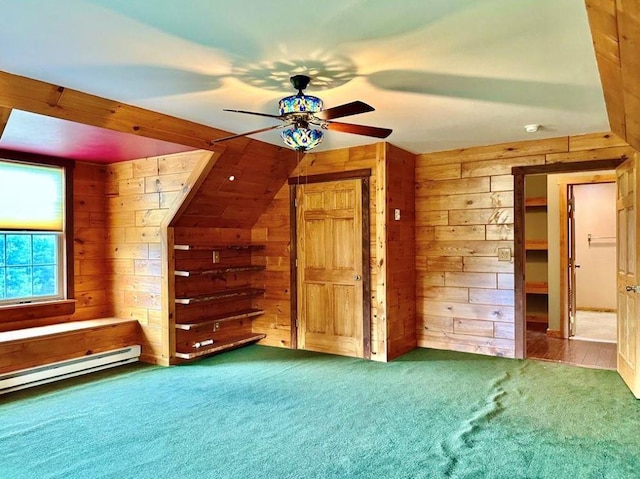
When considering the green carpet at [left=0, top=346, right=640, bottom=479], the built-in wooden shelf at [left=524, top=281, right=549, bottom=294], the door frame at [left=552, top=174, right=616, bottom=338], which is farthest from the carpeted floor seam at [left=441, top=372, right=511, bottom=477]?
the built-in wooden shelf at [left=524, top=281, right=549, bottom=294]

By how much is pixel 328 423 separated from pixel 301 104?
7.01 ft

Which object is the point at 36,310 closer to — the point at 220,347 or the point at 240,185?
the point at 220,347

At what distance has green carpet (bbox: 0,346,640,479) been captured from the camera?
8.43 feet

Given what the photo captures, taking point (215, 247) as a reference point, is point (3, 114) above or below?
above

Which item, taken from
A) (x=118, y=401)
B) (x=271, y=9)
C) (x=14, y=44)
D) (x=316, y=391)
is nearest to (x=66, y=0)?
(x=14, y=44)

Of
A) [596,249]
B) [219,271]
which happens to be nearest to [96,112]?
[219,271]

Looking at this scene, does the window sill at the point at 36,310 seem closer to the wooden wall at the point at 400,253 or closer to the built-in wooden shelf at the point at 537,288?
the wooden wall at the point at 400,253

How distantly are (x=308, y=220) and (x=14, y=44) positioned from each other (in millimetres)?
3420

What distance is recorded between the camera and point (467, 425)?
3092 millimetres

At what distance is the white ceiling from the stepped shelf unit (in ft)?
5.93

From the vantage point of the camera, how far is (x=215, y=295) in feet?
16.7

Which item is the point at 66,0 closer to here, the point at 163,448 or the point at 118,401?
the point at 163,448

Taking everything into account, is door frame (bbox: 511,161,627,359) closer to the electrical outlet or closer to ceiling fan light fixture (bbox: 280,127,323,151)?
the electrical outlet

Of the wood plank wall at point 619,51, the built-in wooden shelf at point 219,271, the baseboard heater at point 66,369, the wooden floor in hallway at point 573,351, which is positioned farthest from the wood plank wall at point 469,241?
the baseboard heater at point 66,369
